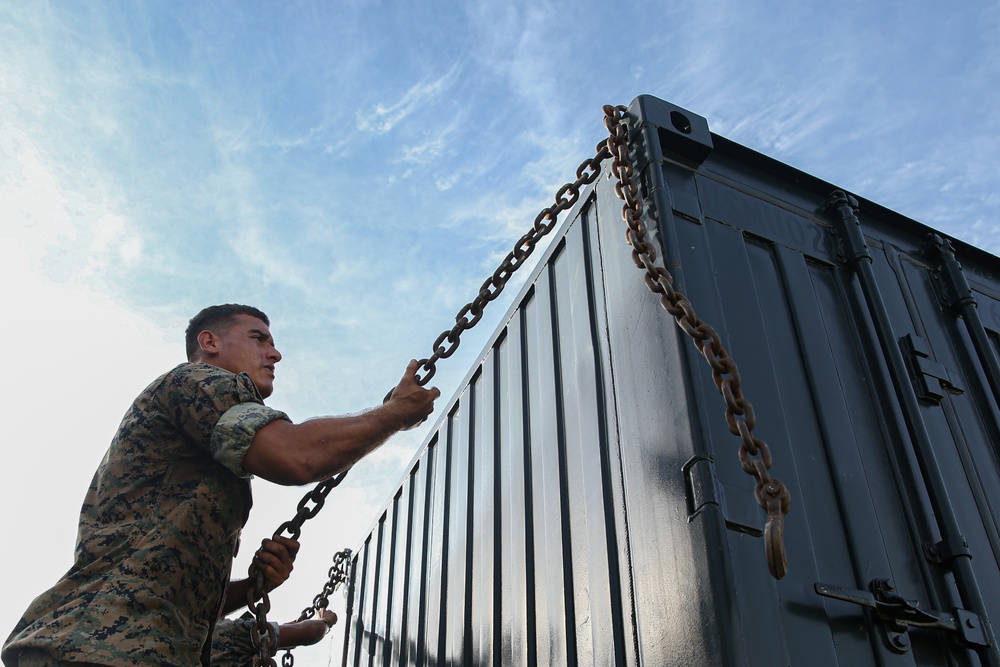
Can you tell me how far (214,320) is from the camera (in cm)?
333

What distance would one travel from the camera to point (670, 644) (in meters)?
2.12

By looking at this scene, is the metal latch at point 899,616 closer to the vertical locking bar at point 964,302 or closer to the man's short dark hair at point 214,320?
the vertical locking bar at point 964,302

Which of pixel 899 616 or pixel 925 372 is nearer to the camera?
pixel 899 616

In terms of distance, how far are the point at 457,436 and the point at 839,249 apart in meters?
2.47

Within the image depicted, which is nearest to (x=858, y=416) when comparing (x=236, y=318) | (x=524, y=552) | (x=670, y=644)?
(x=670, y=644)

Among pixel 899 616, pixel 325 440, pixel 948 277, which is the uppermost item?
pixel 948 277

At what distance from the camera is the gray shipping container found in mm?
2148

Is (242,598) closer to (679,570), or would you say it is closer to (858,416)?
(679,570)

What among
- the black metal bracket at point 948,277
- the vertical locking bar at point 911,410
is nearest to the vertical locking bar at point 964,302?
the black metal bracket at point 948,277

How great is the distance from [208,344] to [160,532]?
102cm

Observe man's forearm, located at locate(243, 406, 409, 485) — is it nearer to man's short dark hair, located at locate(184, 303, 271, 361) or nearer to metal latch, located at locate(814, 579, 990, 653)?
man's short dark hair, located at locate(184, 303, 271, 361)

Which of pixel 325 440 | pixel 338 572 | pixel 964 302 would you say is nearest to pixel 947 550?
pixel 964 302

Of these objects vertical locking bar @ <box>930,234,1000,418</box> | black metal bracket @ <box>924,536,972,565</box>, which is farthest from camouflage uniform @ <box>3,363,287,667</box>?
vertical locking bar @ <box>930,234,1000,418</box>

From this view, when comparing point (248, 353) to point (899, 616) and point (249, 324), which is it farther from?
point (899, 616)
